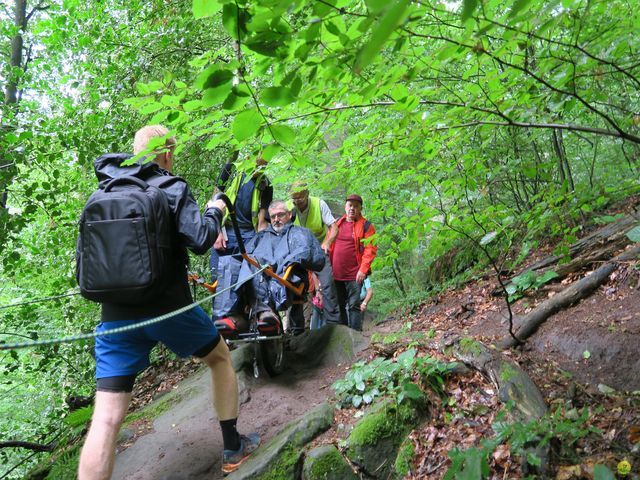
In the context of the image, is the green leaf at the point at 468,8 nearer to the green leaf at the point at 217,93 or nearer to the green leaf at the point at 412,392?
the green leaf at the point at 217,93

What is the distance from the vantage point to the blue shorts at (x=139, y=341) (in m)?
2.57

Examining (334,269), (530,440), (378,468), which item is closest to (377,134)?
(530,440)

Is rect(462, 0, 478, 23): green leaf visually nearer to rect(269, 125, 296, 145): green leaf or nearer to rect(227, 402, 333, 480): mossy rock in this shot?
rect(269, 125, 296, 145): green leaf

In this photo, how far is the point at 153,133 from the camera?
2811 mm

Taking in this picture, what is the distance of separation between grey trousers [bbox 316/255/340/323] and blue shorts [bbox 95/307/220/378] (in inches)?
132

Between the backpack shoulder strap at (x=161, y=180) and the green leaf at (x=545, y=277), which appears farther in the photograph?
the green leaf at (x=545, y=277)

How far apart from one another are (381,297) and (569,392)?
705 cm

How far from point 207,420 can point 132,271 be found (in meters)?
2.28

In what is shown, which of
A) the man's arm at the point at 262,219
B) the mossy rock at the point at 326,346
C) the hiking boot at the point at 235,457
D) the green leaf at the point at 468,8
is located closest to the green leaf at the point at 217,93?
the green leaf at the point at 468,8

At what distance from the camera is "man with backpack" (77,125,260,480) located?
2441 millimetres

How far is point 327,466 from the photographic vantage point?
2.94 m

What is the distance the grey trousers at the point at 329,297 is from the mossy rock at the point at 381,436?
302 cm

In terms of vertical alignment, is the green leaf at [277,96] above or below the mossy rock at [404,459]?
above

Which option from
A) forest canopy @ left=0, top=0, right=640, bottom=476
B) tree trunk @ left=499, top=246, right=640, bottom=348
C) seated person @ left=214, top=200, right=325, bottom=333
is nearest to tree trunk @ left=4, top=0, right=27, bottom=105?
forest canopy @ left=0, top=0, right=640, bottom=476
